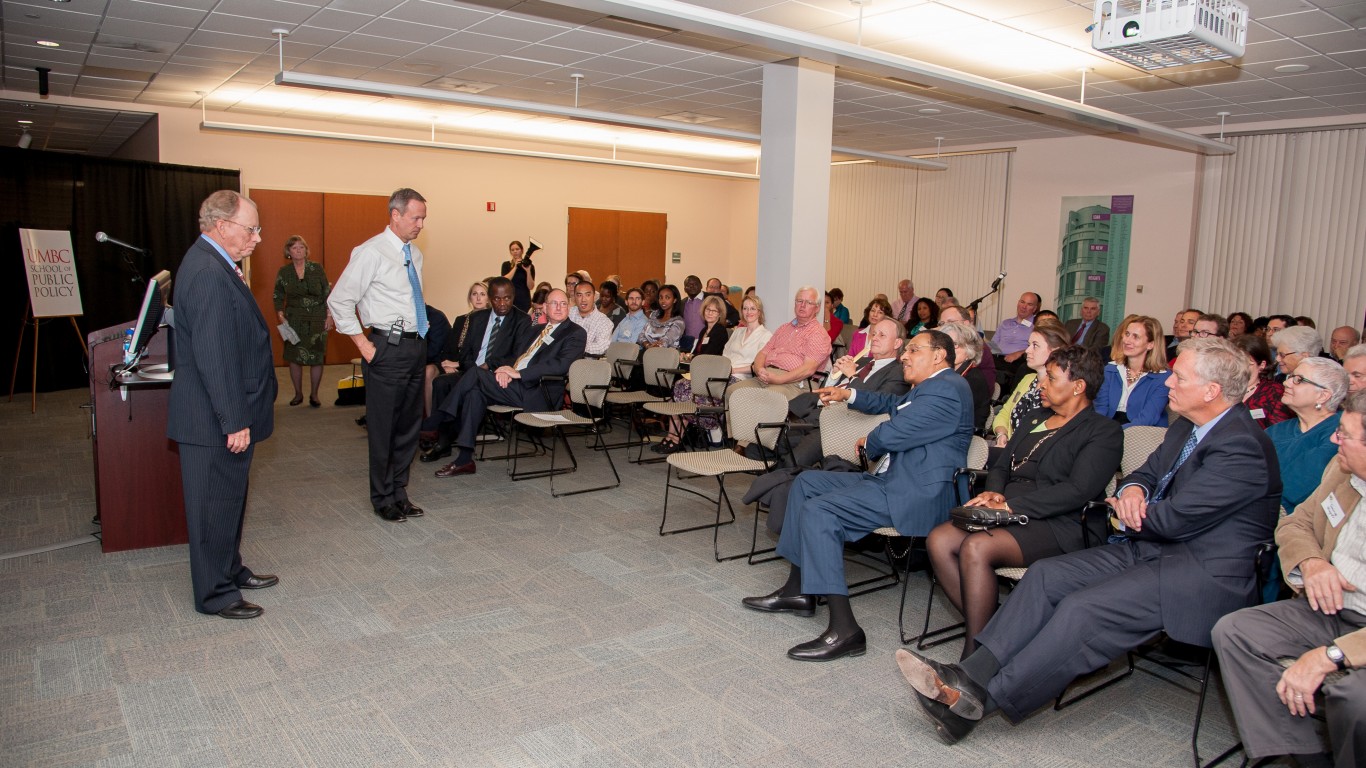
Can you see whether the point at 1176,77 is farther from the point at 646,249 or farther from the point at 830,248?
the point at 646,249

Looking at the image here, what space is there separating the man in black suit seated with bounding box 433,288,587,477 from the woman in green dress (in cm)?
308

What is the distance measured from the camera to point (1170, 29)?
4.42 meters

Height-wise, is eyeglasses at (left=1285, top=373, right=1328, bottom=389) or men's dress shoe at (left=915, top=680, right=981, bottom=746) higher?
eyeglasses at (left=1285, top=373, right=1328, bottom=389)

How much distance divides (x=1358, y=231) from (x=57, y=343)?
532 inches

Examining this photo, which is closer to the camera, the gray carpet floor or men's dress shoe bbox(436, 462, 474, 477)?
the gray carpet floor

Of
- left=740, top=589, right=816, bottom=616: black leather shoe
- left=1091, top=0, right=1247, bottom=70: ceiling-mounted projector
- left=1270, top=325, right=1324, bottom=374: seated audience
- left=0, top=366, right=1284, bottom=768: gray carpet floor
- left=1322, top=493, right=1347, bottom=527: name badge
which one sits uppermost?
left=1091, top=0, right=1247, bottom=70: ceiling-mounted projector

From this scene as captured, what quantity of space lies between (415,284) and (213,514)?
172 cm

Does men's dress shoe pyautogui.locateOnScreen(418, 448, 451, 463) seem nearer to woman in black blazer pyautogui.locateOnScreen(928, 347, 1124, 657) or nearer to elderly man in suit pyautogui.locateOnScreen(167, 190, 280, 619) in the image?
elderly man in suit pyautogui.locateOnScreen(167, 190, 280, 619)

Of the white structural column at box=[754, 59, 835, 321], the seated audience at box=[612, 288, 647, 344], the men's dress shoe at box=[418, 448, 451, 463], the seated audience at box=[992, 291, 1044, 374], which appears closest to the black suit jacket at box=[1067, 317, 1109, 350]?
the seated audience at box=[992, 291, 1044, 374]

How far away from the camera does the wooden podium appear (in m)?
4.47

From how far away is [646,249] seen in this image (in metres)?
15.4

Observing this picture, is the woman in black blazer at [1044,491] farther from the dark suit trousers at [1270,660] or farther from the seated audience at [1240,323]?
the seated audience at [1240,323]

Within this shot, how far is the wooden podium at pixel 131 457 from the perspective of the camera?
14.7 feet

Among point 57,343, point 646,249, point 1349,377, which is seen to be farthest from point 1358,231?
point 57,343
